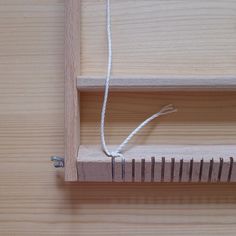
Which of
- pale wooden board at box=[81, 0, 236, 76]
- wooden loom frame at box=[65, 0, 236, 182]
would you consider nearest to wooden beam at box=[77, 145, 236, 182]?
wooden loom frame at box=[65, 0, 236, 182]

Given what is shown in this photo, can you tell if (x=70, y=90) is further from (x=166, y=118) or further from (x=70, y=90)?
(x=166, y=118)

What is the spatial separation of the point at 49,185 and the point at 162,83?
0.20m

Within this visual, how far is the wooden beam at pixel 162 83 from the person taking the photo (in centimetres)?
37

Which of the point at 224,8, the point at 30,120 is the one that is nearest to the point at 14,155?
the point at 30,120

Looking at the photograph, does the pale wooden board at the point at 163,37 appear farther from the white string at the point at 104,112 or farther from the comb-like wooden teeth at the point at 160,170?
the comb-like wooden teeth at the point at 160,170

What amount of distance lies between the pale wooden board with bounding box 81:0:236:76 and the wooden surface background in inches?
1.8

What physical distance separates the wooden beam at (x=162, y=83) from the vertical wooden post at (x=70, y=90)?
0.5 inches

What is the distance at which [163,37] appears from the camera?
412 millimetres

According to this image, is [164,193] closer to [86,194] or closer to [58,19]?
[86,194]

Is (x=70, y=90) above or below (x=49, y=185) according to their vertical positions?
above

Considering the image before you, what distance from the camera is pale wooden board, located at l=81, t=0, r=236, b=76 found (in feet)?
1.34

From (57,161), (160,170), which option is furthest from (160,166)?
(57,161)

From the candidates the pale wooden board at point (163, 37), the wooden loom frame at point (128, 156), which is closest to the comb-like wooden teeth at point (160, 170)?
the wooden loom frame at point (128, 156)

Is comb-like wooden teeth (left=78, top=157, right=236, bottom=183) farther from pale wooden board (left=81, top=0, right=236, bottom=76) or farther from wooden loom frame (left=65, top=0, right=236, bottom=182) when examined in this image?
pale wooden board (left=81, top=0, right=236, bottom=76)
